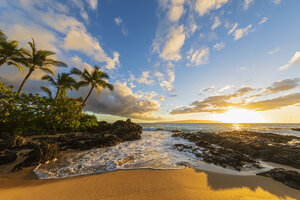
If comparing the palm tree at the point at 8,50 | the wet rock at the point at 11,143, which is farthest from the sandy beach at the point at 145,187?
the palm tree at the point at 8,50

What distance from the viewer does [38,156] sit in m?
4.92

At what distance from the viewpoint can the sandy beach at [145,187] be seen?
2914 millimetres

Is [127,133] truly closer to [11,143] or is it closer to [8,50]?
[11,143]

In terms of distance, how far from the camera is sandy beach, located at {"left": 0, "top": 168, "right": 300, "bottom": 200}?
2.91 metres

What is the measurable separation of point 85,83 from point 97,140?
13414 mm

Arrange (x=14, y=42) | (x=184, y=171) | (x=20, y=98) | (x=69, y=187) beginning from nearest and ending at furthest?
(x=69, y=187) → (x=184, y=171) → (x=20, y=98) → (x=14, y=42)

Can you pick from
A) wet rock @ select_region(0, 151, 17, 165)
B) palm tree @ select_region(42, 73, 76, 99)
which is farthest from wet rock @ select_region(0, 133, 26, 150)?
palm tree @ select_region(42, 73, 76, 99)

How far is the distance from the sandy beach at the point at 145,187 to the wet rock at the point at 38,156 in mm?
524

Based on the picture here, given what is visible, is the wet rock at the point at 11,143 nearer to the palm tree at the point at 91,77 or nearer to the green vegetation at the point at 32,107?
the green vegetation at the point at 32,107

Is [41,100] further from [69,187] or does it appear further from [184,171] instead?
[184,171]

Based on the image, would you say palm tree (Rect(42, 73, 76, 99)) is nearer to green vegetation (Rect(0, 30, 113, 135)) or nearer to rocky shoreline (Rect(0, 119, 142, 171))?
green vegetation (Rect(0, 30, 113, 135))

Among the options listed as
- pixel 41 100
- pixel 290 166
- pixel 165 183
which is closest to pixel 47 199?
pixel 165 183

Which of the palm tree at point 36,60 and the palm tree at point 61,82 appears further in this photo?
the palm tree at point 61,82

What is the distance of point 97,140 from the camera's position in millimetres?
8922
